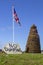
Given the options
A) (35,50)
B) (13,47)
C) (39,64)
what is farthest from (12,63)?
(35,50)

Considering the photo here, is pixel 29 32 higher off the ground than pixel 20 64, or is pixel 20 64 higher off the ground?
pixel 29 32

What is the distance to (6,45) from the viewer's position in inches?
1738

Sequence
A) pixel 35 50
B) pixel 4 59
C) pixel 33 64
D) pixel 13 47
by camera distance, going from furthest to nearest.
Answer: pixel 35 50 → pixel 13 47 → pixel 4 59 → pixel 33 64

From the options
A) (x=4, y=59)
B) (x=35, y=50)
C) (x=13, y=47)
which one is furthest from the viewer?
(x=35, y=50)

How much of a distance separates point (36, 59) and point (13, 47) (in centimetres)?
1169

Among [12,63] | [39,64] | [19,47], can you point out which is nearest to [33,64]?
[39,64]

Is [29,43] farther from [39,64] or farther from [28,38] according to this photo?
[39,64]

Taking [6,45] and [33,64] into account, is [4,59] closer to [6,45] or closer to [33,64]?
[33,64]

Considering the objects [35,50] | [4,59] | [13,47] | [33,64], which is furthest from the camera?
[35,50]

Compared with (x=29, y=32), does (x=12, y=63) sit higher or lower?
lower

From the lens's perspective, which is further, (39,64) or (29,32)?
(29,32)

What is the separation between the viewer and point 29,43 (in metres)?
50.5

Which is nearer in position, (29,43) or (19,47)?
(19,47)

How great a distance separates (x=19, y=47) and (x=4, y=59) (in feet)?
40.2
